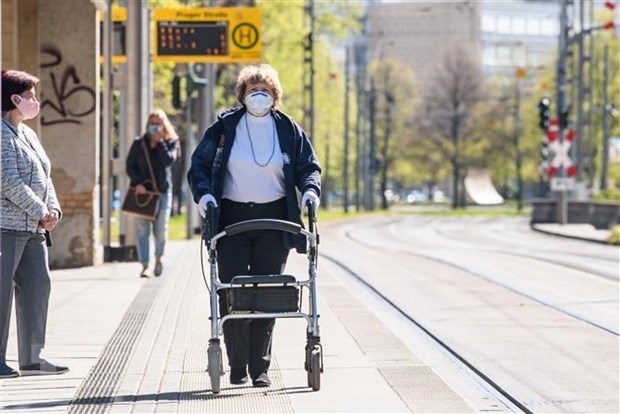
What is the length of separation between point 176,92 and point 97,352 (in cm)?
1693

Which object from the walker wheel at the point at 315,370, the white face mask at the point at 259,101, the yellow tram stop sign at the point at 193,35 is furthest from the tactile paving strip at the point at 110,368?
the yellow tram stop sign at the point at 193,35

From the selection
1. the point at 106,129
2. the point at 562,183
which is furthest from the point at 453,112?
the point at 106,129

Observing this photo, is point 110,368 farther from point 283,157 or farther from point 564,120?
point 564,120

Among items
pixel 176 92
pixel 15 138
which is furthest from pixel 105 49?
pixel 15 138

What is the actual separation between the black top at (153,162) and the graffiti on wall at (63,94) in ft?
7.71

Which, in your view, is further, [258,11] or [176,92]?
[258,11]

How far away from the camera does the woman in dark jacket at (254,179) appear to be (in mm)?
7957

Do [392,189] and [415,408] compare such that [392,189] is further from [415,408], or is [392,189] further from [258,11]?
[415,408]

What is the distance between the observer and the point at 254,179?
7969 millimetres

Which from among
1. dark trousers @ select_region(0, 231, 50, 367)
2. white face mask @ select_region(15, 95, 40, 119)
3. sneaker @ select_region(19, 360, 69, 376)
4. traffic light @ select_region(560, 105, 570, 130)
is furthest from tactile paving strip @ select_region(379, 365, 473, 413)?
traffic light @ select_region(560, 105, 570, 130)

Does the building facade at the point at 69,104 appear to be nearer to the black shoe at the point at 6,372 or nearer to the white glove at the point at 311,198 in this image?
the black shoe at the point at 6,372

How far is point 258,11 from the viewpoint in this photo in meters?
28.2

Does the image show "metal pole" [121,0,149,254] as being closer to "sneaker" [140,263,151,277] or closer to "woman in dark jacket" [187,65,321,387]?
"sneaker" [140,263,151,277]

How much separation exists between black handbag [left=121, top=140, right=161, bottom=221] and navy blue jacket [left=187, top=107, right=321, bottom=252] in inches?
298
